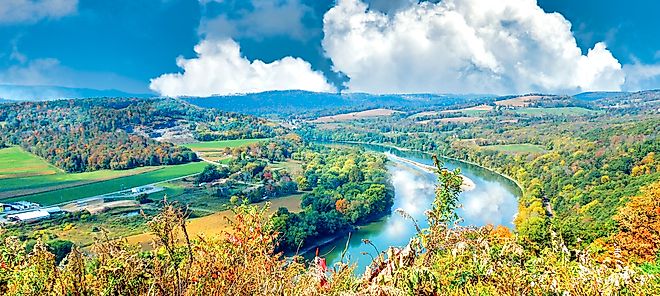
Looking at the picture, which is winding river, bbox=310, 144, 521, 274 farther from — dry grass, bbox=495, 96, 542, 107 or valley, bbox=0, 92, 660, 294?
dry grass, bbox=495, 96, 542, 107

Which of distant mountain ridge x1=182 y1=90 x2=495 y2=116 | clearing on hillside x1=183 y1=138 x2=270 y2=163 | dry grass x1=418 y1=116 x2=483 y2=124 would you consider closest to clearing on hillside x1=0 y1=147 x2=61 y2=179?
clearing on hillside x1=183 y1=138 x2=270 y2=163

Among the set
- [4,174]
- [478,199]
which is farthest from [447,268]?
[4,174]

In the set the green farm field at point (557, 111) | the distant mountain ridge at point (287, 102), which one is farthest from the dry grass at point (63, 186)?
the distant mountain ridge at point (287, 102)

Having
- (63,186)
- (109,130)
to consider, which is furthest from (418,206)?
(109,130)

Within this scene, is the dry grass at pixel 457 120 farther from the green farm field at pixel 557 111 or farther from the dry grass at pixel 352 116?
the dry grass at pixel 352 116

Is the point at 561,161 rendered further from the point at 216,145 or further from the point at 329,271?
the point at 329,271

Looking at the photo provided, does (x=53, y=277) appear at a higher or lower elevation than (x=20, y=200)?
higher

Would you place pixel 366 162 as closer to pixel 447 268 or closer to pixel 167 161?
pixel 167 161
